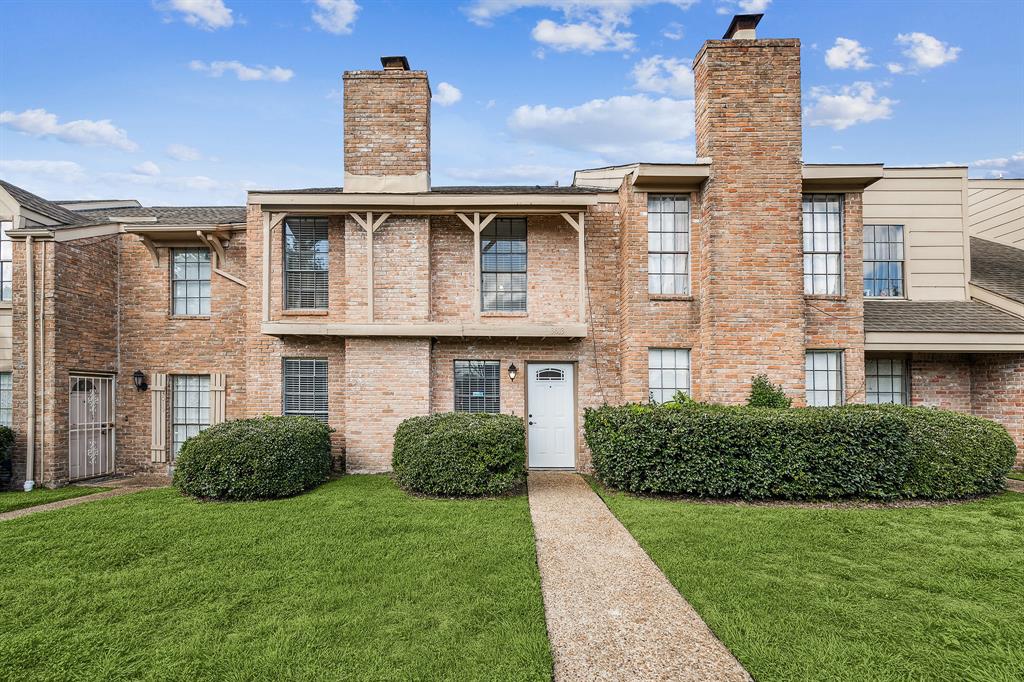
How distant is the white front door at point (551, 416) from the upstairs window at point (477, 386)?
0.67m

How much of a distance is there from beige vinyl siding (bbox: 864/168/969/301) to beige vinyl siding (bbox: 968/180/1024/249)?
3597mm

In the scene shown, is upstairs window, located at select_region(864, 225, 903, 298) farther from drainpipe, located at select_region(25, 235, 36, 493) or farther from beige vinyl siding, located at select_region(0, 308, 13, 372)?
beige vinyl siding, located at select_region(0, 308, 13, 372)

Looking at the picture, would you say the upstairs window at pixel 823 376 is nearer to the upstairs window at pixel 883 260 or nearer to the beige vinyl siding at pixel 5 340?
the upstairs window at pixel 883 260

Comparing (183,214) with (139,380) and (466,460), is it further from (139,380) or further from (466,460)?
(466,460)

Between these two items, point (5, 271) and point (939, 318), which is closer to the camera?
point (5, 271)

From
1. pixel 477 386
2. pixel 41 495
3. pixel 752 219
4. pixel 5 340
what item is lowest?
pixel 41 495

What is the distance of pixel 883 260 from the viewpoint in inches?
426

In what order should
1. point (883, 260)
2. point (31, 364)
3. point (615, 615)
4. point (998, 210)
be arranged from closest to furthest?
1. point (615, 615)
2. point (31, 364)
3. point (883, 260)
4. point (998, 210)

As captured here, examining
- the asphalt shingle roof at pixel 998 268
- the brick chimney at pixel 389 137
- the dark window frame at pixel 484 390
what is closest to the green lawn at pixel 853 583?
the dark window frame at pixel 484 390

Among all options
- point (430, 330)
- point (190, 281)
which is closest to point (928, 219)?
point (430, 330)

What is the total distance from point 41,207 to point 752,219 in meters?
14.2

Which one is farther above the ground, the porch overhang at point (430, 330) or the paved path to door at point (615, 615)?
the porch overhang at point (430, 330)

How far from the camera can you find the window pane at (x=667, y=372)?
32.2ft

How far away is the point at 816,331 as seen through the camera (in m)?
9.72
